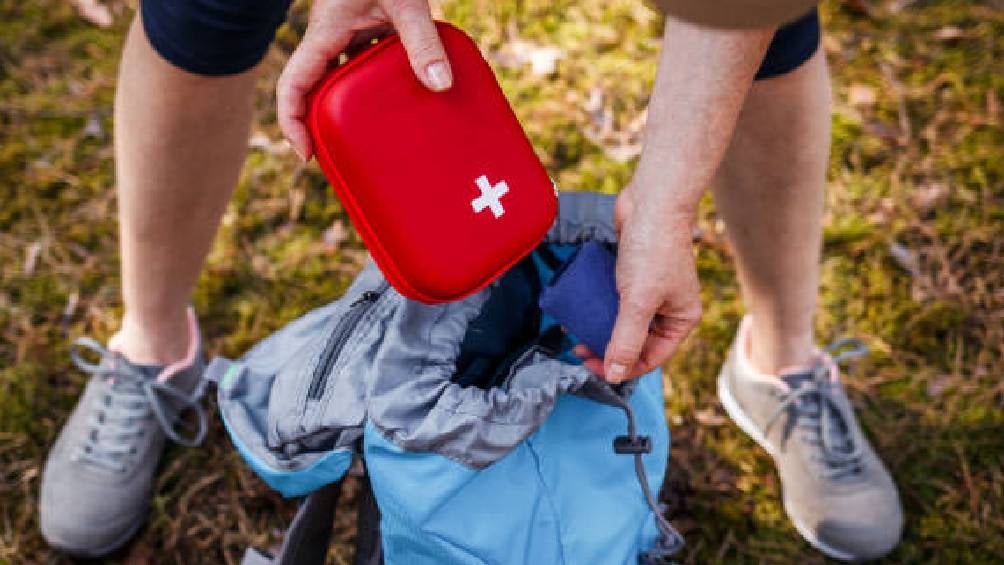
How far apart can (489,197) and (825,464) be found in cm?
131

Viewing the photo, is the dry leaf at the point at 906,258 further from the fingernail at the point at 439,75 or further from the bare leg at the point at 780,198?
the fingernail at the point at 439,75

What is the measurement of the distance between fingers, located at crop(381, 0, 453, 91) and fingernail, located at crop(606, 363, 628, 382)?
516 mm

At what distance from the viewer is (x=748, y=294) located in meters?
2.16

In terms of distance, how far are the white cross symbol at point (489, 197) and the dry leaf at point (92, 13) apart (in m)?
2.29

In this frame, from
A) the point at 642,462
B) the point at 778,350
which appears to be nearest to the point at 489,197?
the point at 642,462

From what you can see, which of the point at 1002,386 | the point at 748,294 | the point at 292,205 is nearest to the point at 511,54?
the point at 292,205

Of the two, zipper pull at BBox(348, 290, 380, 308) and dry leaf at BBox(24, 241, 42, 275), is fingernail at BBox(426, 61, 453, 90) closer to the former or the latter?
zipper pull at BBox(348, 290, 380, 308)

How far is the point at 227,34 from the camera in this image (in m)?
1.63

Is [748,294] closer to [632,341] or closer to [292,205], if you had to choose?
[632,341]

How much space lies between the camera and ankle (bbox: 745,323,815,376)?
2.20 metres

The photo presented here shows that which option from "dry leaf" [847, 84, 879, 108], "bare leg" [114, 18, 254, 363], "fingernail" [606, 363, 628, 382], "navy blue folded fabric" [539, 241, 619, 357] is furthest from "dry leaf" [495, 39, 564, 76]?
"fingernail" [606, 363, 628, 382]

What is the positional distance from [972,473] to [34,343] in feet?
8.22

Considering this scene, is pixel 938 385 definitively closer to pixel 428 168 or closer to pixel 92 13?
pixel 428 168

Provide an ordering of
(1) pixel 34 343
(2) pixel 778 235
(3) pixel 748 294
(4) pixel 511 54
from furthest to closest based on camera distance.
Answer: (4) pixel 511 54 → (1) pixel 34 343 → (3) pixel 748 294 → (2) pixel 778 235
